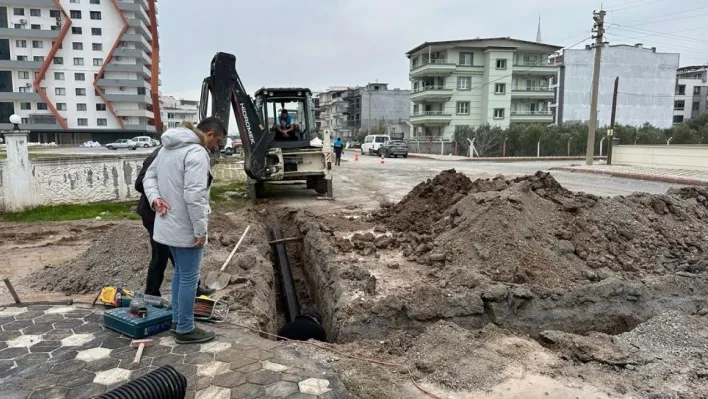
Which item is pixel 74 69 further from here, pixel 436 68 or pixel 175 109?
pixel 175 109

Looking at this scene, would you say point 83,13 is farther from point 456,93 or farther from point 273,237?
point 273,237

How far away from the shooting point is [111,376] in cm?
340

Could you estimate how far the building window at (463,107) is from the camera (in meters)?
51.2

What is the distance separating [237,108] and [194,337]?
8.24 metres

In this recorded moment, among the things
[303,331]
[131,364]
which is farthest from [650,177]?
[131,364]

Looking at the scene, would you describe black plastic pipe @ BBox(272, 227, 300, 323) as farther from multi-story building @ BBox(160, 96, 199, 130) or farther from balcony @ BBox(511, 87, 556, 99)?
multi-story building @ BBox(160, 96, 199, 130)

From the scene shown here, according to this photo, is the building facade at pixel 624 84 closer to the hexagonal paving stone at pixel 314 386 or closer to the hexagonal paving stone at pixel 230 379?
the hexagonal paving stone at pixel 314 386

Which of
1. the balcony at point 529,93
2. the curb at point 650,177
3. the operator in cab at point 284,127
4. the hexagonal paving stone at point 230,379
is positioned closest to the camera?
the hexagonal paving stone at point 230,379

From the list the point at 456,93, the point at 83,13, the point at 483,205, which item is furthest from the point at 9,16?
the point at 483,205

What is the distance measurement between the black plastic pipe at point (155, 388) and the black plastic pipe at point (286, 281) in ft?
11.4

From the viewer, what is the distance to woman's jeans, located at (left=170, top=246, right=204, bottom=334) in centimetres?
384

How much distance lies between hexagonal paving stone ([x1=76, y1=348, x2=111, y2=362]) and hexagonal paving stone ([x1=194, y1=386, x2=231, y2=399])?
3.41 ft

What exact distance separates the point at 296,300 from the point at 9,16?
6955 cm

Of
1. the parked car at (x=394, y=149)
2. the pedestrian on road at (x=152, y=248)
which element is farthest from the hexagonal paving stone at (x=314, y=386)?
the parked car at (x=394, y=149)
